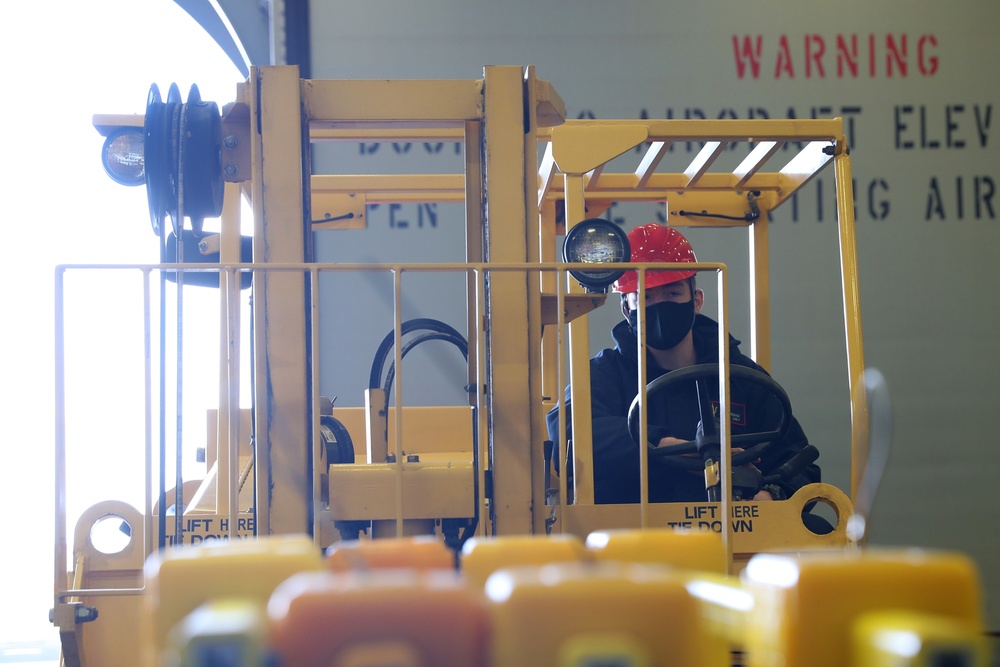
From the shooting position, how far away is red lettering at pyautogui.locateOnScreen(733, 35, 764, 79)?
20.0ft

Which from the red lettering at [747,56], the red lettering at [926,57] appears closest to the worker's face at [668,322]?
the red lettering at [747,56]

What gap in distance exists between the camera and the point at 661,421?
3180mm

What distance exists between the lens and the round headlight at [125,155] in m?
2.52

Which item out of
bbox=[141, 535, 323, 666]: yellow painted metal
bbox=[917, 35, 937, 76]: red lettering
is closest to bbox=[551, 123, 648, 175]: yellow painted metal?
bbox=[141, 535, 323, 666]: yellow painted metal

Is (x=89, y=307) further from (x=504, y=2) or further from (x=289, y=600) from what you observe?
(x=289, y=600)

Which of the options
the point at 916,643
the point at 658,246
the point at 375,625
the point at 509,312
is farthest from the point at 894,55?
the point at 375,625

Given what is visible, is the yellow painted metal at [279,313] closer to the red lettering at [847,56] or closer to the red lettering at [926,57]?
the red lettering at [847,56]

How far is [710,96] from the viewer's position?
19.9 feet

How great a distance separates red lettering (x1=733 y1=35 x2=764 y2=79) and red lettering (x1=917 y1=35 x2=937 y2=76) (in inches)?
39.4

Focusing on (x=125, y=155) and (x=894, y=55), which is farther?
(x=894, y=55)

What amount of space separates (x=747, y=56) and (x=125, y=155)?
4.52 metres

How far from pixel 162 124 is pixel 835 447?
456 centimetres

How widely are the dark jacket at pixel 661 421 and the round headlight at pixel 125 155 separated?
4.41ft

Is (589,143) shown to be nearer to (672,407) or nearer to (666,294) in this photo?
(666,294)
